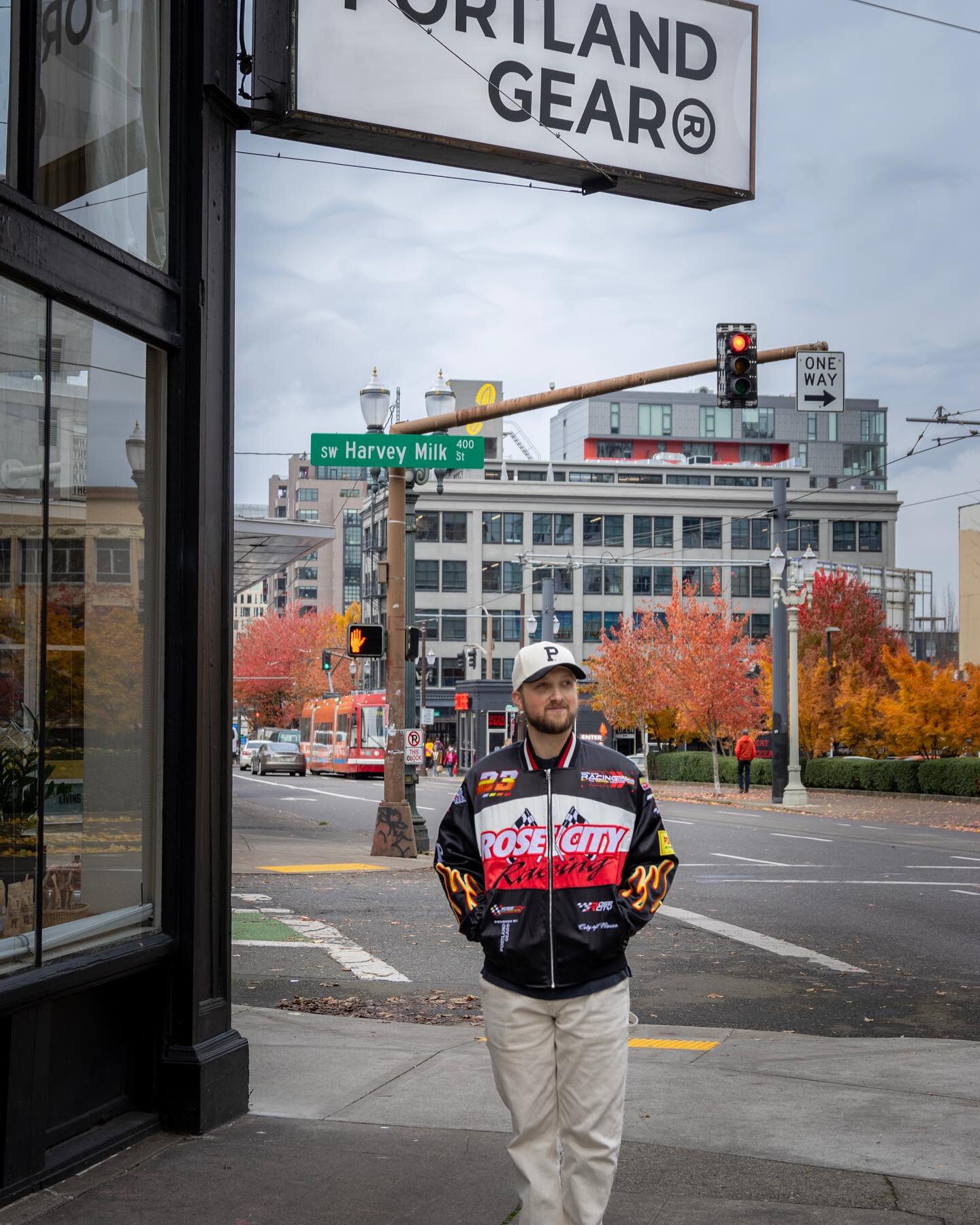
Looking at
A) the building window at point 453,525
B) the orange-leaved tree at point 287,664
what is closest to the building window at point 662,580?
the building window at point 453,525

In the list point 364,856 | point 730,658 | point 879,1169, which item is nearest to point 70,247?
point 879,1169

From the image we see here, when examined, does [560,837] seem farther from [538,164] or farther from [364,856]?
[364,856]

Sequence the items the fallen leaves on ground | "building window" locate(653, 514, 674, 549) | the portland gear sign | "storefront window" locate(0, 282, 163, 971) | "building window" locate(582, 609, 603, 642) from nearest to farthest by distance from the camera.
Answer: "storefront window" locate(0, 282, 163, 971) < the portland gear sign < the fallen leaves on ground < "building window" locate(582, 609, 603, 642) < "building window" locate(653, 514, 674, 549)

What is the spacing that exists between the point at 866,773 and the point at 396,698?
2577 centimetres

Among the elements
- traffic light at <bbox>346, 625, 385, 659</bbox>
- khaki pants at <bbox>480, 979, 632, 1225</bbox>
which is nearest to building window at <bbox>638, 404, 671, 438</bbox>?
traffic light at <bbox>346, 625, 385, 659</bbox>

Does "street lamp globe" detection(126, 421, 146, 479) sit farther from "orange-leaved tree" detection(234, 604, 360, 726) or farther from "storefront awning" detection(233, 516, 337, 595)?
"orange-leaved tree" detection(234, 604, 360, 726)

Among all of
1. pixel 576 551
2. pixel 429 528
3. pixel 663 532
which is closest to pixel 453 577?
pixel 429 528

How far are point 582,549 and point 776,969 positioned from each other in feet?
271

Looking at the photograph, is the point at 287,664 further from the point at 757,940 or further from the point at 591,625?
the point at 757,940

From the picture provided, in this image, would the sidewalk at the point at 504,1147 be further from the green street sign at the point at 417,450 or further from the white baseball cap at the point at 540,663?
the green street sign at the point at 417,450

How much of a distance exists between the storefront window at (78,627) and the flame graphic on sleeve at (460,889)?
1.61 metres

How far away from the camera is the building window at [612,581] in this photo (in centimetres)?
9288

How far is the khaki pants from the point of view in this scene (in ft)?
13.9

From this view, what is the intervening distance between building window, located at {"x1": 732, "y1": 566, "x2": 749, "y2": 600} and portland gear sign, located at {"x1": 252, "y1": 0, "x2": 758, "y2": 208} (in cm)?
8521
